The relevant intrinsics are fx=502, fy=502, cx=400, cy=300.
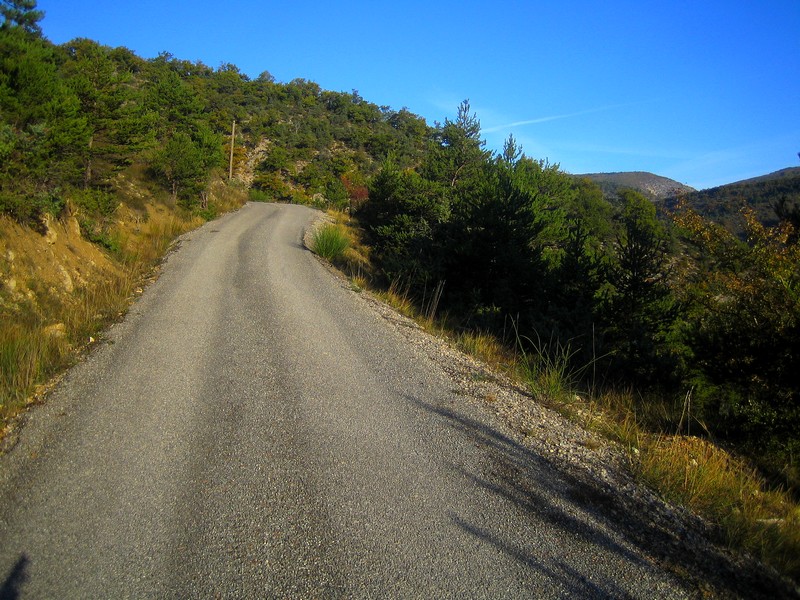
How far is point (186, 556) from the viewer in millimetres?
3105

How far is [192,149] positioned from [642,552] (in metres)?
21.7

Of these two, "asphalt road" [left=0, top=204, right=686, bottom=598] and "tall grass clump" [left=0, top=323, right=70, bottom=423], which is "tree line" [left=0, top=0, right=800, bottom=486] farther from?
"asphalt road" [left=0, top=204, right=686, bottom=598]

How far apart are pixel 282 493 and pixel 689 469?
11.4ft

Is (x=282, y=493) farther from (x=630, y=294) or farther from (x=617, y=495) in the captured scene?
(x=630, y=294)

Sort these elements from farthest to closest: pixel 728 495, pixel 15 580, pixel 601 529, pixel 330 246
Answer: pixel 330 246 → pixel 728 495 → pixel 601 529 → pixel 15 580

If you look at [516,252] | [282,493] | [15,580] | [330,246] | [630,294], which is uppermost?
[516,252]

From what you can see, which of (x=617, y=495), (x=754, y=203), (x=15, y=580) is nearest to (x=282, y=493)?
(x=15, y=580)

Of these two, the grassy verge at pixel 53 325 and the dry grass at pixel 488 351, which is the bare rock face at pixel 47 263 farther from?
the dry grass at pixel 488 351

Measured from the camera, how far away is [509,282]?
46.5 feet

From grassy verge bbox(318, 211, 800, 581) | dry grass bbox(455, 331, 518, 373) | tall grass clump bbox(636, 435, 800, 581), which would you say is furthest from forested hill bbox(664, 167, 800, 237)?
tall grass clump bbox(636, 435, 800, 581)

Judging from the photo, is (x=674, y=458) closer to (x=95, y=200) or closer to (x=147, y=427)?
(x=147, y=427)

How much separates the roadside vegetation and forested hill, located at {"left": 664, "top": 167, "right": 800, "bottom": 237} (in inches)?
12.0

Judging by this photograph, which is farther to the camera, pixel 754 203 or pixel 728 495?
pixel 754 203

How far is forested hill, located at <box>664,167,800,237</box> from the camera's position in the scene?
456 inches
